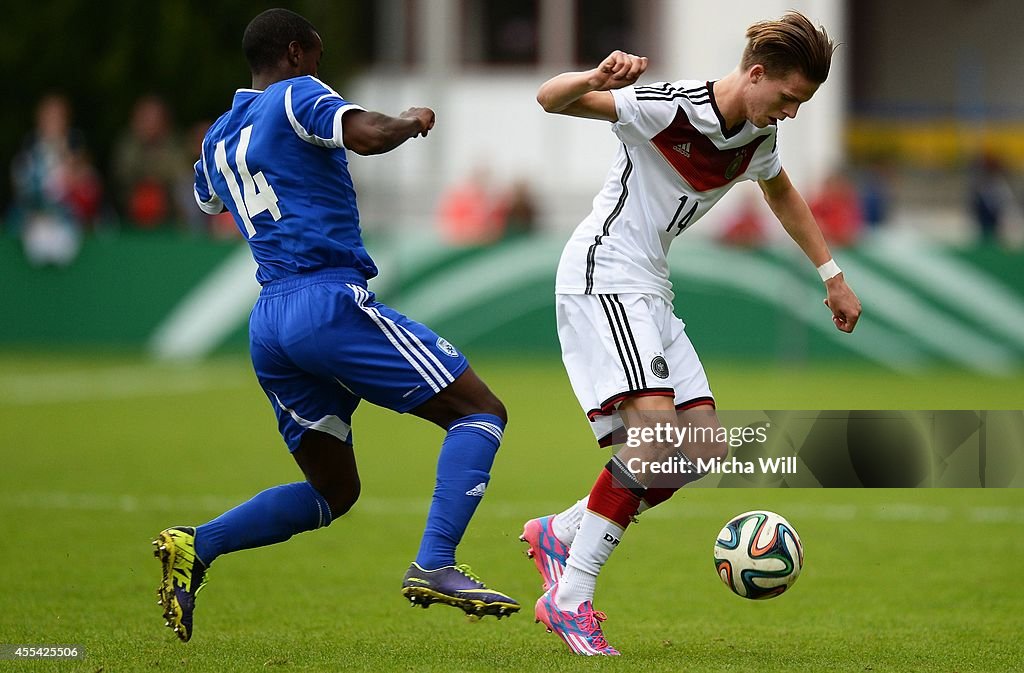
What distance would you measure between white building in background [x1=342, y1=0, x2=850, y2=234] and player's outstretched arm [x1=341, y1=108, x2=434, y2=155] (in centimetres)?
1650

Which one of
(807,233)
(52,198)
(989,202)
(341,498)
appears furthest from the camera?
(989,202)

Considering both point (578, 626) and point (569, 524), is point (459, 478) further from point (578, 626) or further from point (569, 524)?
point (569, 524)

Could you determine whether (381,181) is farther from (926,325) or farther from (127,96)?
(926,325)

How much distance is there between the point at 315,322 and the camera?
5492 millimetres

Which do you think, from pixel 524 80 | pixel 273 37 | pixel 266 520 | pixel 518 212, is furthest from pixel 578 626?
pixel 524 80

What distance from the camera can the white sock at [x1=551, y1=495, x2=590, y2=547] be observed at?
628cm

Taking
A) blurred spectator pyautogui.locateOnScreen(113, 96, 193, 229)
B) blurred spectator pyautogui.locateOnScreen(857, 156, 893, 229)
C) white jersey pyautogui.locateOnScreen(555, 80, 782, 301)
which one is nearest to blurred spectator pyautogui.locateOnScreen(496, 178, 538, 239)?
blurred spectator pyautogui.locateOnScreen(113, 96, 193, 229)

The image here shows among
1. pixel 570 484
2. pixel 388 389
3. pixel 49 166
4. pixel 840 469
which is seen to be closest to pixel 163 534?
pixel 388 389

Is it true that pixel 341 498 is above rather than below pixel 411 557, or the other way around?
above

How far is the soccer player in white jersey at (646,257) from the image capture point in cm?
562

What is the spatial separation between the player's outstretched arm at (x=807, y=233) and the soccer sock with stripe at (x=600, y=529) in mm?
1158

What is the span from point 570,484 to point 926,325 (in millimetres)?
8984

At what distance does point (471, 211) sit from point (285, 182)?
48.4 feet

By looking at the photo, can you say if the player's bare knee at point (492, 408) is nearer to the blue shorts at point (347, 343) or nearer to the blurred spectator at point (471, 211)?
the blue shorts at point (347, 343)
